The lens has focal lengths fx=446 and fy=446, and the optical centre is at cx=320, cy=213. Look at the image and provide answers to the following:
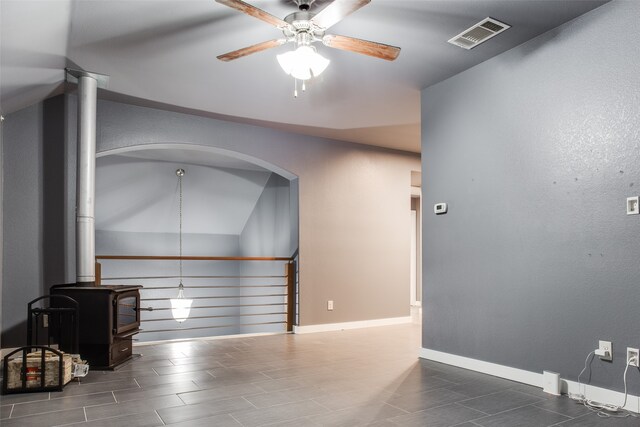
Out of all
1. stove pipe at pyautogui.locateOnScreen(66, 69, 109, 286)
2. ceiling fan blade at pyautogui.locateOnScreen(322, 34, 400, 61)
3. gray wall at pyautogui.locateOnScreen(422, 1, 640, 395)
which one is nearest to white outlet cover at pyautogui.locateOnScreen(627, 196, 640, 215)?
gray wall at pyautogui.locateOnScreen(422, 1, 640, 395)

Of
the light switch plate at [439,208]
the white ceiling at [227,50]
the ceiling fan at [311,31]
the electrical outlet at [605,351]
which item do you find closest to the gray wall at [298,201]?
the white ceiling at [227,50]

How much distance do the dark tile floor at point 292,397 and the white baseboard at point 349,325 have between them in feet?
4.29

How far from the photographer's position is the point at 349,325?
20.5 feet

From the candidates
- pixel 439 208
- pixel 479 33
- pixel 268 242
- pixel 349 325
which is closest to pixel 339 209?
pixel 349 325

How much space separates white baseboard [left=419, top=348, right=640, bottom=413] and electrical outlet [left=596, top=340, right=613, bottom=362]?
0.21 meters

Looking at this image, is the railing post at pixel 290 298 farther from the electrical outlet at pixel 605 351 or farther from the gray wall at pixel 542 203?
the electrical outlet at pixel 605 351

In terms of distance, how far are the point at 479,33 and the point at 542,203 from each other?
1379mm

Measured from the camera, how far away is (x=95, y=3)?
2.93m

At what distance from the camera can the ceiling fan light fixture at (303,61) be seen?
2818 mm

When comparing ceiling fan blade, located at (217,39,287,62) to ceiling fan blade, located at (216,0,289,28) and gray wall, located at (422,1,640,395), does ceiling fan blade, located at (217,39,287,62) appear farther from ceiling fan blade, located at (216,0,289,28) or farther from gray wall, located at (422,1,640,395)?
gray wall, located at (422,1,640,395)

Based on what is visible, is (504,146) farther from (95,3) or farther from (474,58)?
(95,3)

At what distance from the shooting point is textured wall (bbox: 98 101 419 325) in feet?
18.4

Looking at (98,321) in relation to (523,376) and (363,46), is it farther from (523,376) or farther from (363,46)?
(523,376)

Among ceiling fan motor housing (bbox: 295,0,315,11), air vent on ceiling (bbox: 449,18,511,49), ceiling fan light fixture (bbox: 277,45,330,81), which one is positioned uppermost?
air vent on ceiling (bbox: 449,18,511,49)
